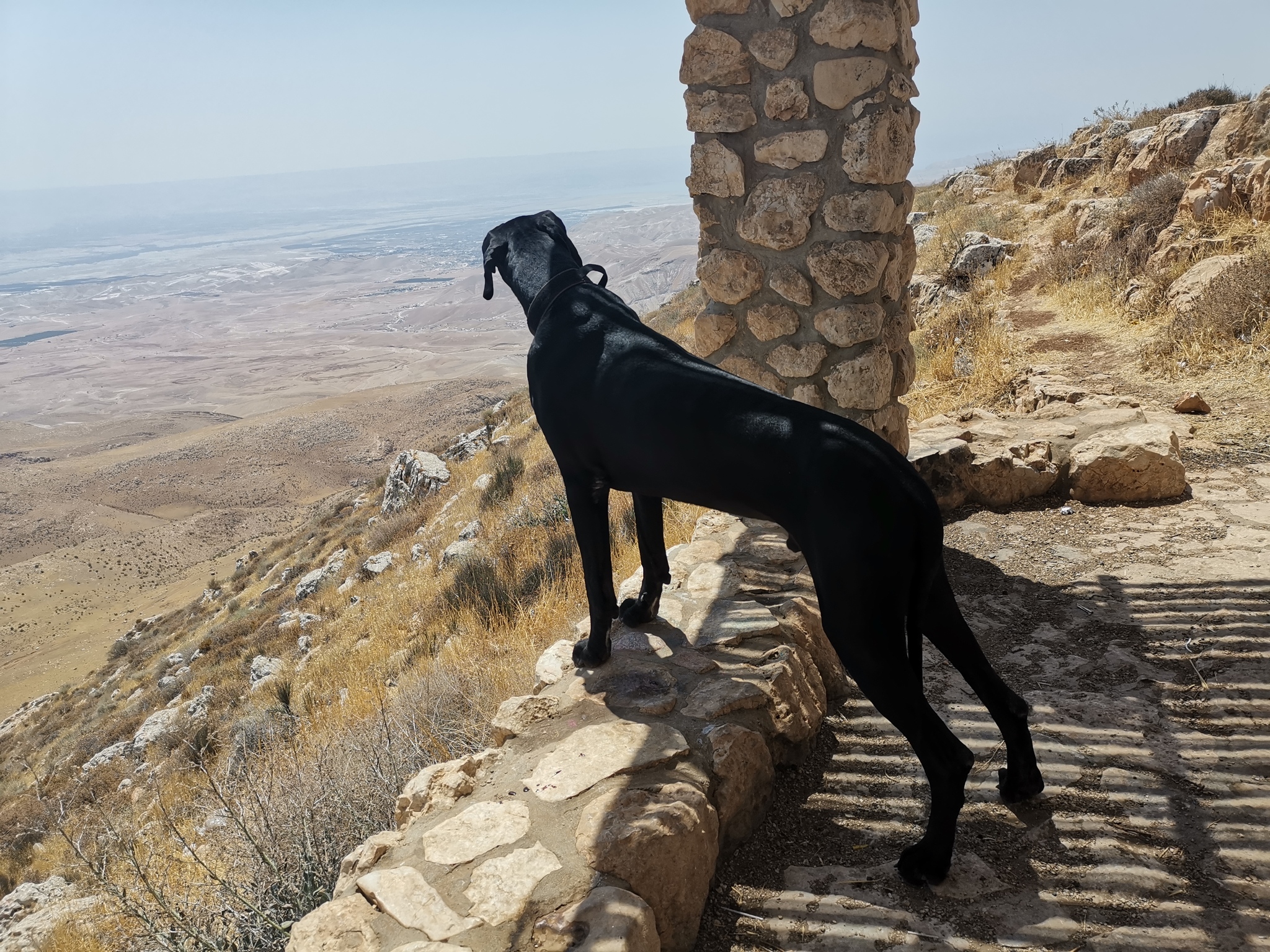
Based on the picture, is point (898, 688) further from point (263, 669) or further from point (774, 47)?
point (263, 669)

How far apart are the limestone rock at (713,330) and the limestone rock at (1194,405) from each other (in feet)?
11.8

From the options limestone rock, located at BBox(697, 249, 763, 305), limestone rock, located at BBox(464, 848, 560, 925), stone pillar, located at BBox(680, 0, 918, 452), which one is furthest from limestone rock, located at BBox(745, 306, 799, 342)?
limestone rock, located at BBox(464, 848, 560, 925)

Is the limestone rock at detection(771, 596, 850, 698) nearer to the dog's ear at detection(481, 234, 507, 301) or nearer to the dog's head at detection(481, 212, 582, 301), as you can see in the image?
the dog's head at detection(481, 212, 582, 301)

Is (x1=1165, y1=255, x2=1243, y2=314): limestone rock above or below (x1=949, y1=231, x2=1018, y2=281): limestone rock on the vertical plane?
below

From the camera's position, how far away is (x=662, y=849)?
1958mm

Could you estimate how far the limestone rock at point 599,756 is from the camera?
7.45 ft

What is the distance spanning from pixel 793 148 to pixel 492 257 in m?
1.65

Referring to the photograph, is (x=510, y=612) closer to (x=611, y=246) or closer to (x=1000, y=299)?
(x=1000, y=299)

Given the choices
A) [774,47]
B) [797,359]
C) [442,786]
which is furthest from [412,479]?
[442,786]

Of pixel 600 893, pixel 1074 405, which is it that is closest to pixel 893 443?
pixel 1074 405

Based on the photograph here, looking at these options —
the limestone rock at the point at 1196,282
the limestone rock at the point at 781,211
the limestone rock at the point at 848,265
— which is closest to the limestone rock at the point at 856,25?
the limestone rock at the point at 781,211

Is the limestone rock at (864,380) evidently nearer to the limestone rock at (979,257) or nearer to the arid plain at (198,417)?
the limestone rock at (979,257)

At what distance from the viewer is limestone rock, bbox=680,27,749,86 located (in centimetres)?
370

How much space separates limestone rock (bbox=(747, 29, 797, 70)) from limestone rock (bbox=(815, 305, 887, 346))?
1172 millimetres
